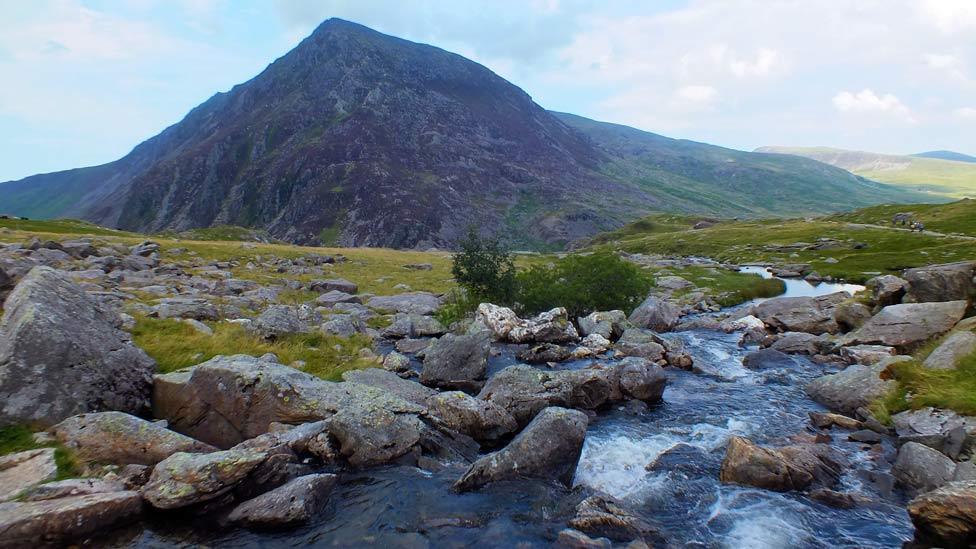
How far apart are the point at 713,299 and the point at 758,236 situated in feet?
297

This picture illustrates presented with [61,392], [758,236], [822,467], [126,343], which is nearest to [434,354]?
[126,343]

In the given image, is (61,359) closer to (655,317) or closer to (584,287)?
(584,287)

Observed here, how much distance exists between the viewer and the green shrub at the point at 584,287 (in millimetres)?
40969

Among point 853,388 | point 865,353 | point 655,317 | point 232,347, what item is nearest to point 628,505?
point 853,388

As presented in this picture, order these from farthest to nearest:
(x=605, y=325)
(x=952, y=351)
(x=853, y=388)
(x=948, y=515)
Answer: (x=605, y=325) → (x=853, y=388) → (x=952, y=351) → (x=948, y=515)

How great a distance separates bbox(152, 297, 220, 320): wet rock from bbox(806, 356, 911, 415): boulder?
101ft

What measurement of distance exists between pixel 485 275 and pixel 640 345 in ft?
50.6

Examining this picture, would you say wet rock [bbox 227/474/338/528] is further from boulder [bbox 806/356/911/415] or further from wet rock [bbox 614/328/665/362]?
wet rock [bbox 614/328/665/362]

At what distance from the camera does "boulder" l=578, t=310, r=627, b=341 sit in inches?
1342

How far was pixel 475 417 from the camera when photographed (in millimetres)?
16969

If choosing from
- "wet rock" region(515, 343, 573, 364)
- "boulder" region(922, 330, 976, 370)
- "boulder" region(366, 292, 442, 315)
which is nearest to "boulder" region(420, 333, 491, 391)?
"wet rock" region(515, 343, 573, 364)

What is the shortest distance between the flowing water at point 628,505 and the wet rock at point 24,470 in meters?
2.28

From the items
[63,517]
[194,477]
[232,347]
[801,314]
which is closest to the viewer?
[63,517]

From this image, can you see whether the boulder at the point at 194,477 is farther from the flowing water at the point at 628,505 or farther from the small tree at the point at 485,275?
the small tree at the point at 485,275
